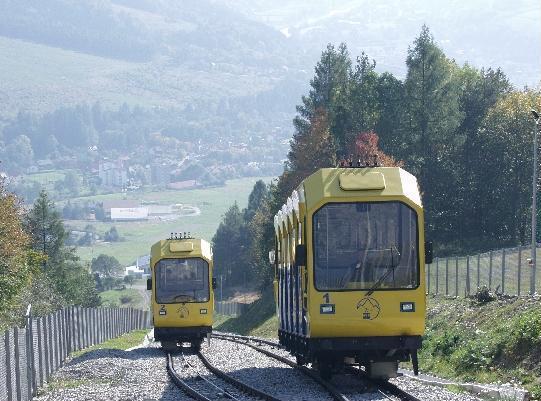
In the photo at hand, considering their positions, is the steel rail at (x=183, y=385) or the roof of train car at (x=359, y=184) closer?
the roof of train car at (x=359, y=184)

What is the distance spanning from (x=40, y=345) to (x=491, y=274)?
15.1 metres

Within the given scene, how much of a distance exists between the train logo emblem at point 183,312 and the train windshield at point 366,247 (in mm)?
18557

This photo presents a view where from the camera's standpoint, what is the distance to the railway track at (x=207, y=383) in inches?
849

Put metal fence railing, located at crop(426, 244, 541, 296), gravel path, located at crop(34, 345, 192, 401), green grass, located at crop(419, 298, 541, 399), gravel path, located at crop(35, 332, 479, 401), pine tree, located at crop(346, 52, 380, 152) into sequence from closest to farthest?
gravel path, located at crop(35, 332, 479, 401) < green grass, located at crop(419, 298, 541, 399) < gravel path, located at crop(34, 345, 192, 401) < metal fence railing, located at crop(426, 244, 541, 296) < pine tree, located at crop(346, 52, 380, 152)

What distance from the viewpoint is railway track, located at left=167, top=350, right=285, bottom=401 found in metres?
21.6

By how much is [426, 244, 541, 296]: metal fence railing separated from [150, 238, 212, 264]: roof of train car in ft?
26.7

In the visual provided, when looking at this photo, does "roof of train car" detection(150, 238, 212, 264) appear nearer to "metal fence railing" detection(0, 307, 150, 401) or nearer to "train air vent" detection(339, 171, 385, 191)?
"metal fence railing" detection(0, 307, 150, 401)

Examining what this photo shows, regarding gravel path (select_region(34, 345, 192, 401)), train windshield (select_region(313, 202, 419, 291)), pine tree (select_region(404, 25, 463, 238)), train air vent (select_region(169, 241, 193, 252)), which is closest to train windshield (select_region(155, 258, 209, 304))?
train air vent (select_region(169, 241, 193, 252))

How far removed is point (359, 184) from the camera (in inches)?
836

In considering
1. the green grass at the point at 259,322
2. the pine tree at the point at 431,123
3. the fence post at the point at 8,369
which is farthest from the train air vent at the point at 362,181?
the pine tree at the point at 431,123

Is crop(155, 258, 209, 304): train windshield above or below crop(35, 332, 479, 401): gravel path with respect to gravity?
above

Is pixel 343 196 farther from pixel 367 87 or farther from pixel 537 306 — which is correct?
pixel 367 87

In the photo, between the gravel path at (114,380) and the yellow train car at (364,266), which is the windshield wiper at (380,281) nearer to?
the yellow train car at (364,266)

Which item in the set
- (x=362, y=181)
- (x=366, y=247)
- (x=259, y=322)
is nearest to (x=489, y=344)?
(x=366, y=247)
